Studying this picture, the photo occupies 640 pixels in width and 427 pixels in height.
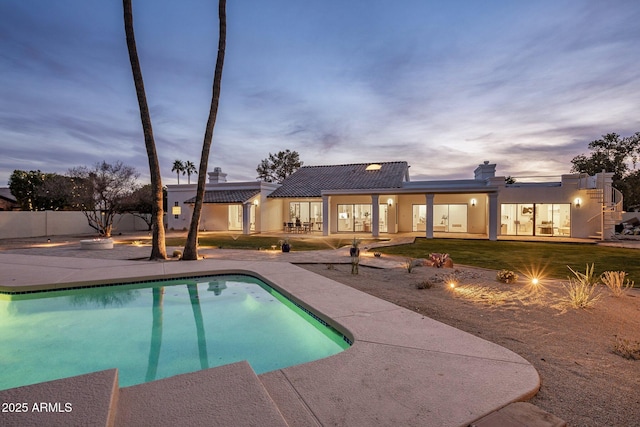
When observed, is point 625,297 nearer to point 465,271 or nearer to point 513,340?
point 465,271

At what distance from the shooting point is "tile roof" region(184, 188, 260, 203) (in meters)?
23.8

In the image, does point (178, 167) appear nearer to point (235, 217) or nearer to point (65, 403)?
point (235, 217)

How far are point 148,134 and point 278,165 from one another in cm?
3687

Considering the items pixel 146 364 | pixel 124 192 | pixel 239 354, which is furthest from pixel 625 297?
pixel 124 192

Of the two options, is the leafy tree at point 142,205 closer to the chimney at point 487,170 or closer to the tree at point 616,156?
the chimney at point 487,170

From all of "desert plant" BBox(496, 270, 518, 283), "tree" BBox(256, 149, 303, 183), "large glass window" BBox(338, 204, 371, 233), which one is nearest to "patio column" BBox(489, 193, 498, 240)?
"large glass window" BBox(338, 204, 371, 233)

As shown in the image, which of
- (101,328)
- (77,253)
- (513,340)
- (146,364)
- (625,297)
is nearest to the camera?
(513,340)

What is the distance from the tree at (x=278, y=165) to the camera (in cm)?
4725

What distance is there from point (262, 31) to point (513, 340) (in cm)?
1547

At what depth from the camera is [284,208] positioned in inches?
1053

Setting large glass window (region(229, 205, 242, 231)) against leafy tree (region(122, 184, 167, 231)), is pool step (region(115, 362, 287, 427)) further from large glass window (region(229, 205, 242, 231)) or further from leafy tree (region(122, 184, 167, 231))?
large glass window (region(229, 205, 242, 231))

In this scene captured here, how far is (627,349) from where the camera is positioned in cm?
381

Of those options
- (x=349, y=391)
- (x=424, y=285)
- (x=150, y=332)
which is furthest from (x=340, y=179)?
(x=349, y=391)

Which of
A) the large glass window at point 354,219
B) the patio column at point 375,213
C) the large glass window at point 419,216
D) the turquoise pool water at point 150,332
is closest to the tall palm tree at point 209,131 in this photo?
the turquoise pool water at point 150,332
